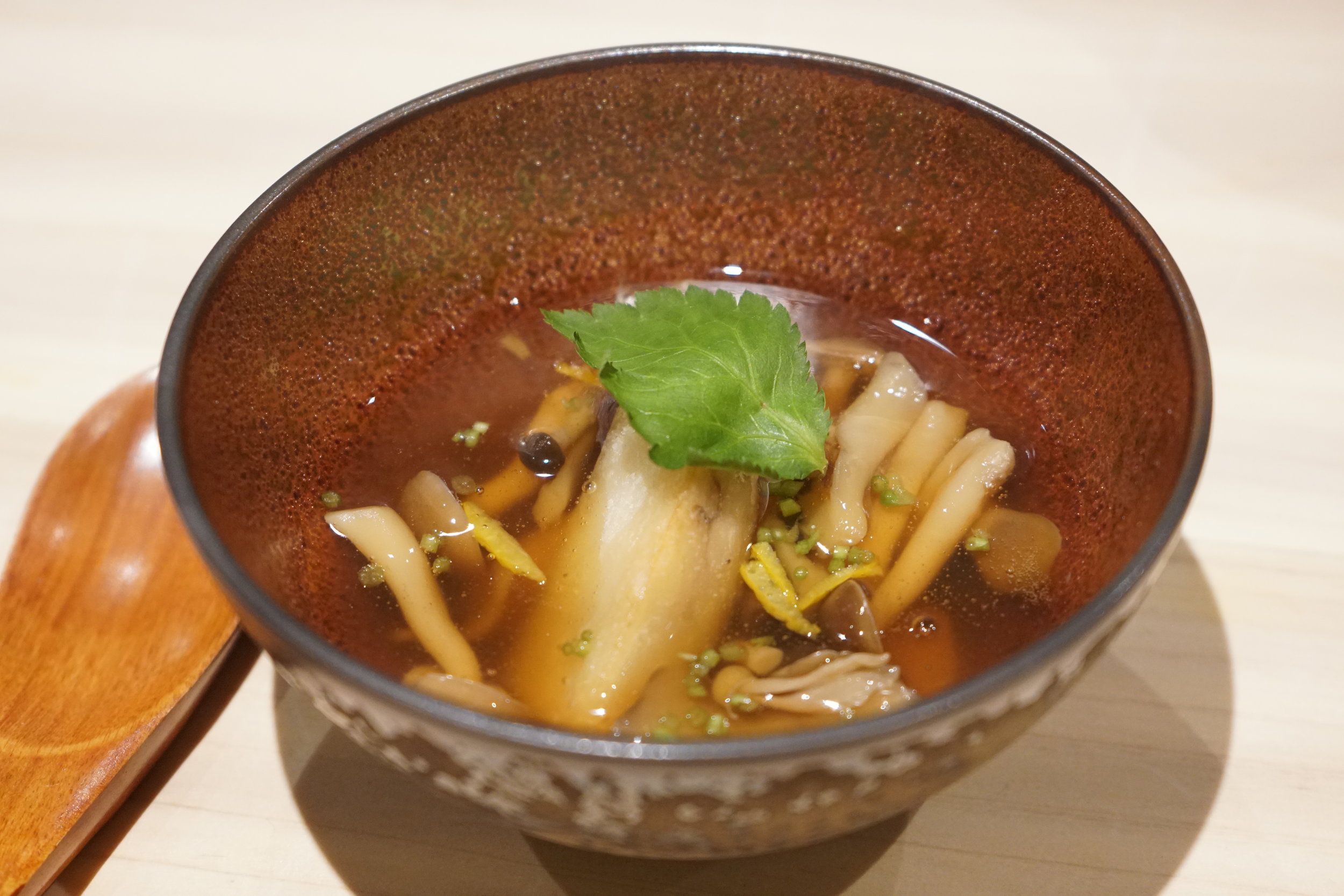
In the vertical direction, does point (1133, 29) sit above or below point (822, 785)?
above

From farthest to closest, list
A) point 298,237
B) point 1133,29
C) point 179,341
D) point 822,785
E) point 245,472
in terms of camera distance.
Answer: point 1133,29, point 298,237, point 245,472, point 179,341, point 822,785

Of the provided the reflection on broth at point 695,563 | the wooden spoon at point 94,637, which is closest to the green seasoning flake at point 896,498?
the reflection on broth at point 695,563

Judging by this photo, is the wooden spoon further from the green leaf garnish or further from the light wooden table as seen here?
the green leaf garnish

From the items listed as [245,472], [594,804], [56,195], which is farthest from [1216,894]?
[56,195]

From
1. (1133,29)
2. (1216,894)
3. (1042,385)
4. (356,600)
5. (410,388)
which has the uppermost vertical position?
(1133,29)

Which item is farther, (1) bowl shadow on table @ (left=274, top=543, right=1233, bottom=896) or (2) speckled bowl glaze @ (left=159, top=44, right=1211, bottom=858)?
(1) bowl shadow on table @ (left=274, top=543, right=1233, bottom=896)

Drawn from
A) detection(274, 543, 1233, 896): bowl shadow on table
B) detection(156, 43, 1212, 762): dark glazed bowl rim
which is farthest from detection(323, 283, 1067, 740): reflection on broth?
detection(156, 43, 1212, 762): dark glazed bowl rim

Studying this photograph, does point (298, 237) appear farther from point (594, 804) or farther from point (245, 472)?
point (594, 804)
